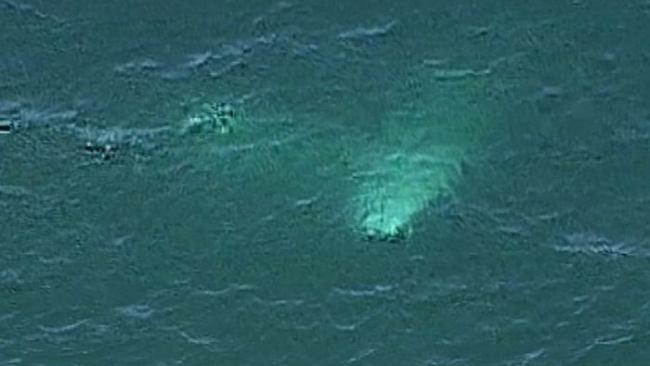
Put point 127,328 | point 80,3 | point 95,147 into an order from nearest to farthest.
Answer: point 127,328, point 95,147, point 80,3

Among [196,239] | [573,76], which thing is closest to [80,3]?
[196,239]

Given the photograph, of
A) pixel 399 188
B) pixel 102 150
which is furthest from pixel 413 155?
pixel 102 150

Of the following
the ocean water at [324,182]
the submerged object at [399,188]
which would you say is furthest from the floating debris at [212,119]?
the submerged object at [399,188]

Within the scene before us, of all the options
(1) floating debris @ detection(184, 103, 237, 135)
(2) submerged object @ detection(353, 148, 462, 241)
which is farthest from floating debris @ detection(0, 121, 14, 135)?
(2) submerged object @ detection(353, 148, 462, 241)

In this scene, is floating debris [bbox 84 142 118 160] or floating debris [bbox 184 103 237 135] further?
floating debris [bbox 184 103 237 135]

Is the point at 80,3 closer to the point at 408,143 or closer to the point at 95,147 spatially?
the point at 95,147

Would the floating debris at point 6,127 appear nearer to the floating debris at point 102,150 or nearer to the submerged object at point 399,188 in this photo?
the floating debris at point 102,150

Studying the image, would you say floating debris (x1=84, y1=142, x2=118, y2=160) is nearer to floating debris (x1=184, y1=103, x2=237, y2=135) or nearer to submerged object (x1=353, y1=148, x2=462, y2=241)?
floating debris (x1=184, y1=103, x2=237, y2=135)

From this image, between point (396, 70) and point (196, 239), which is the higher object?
point (396, 70)
